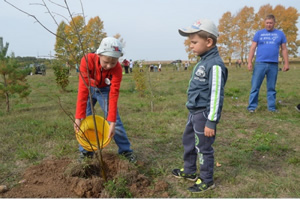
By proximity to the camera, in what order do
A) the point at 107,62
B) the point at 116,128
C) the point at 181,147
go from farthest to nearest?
the point at 181,147 → the point at 116,128 → the point at 107,62

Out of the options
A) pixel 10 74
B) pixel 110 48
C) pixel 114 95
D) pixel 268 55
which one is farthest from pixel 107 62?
pixel 10 74

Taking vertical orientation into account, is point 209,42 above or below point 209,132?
above

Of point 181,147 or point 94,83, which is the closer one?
point 94,83

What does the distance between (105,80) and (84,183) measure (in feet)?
3.62

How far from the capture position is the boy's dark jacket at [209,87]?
2.27m

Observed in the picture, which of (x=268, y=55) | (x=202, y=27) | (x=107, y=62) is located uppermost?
(x=202, y=27)

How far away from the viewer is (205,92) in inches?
94.7

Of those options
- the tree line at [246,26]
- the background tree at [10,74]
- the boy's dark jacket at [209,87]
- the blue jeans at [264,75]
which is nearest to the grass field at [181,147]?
the blue jeans at [264,75]

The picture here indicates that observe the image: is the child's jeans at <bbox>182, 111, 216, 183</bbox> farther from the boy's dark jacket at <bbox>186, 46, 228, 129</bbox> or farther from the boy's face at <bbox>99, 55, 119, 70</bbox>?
the boy's face at <bbox>99, 55, 119, 70</bbox>

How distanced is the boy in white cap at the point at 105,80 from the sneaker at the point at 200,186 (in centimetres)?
83

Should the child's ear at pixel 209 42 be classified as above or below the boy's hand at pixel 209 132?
above

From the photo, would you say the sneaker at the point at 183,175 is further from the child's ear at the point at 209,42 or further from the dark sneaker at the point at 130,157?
the child's ear at the point at 209,42

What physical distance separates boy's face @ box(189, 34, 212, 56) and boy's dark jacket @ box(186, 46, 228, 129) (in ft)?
0.14

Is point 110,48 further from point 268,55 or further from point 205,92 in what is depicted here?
point 268,55
